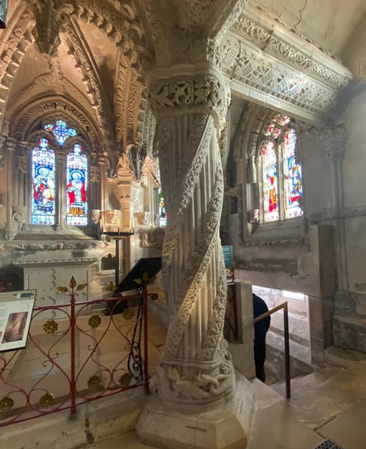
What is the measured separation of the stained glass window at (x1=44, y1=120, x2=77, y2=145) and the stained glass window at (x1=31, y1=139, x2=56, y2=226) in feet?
1.05

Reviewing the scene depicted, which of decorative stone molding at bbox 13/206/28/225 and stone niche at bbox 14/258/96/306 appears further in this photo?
decorative stone molding at bbox 13/206/28/225

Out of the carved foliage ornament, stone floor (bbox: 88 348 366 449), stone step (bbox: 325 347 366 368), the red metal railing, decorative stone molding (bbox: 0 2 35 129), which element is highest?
decorative stone molding (bbox: 0 2 35 129)

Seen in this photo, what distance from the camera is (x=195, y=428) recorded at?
1400 millimetres

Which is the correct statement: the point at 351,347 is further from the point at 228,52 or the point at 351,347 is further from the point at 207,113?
the point at 228,52

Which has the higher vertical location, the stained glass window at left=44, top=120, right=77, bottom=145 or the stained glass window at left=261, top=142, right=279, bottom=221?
the stained glass window at left=44, top=120, right=77, bottom=145

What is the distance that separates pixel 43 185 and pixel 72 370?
5825mm

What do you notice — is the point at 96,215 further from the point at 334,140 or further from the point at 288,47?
the point at 334,140

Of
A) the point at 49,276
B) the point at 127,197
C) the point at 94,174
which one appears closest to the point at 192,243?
the point at 49,276

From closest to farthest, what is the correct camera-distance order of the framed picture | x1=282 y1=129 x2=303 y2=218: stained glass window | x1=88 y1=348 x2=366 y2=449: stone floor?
1. the framed picture
2. x1=88 y1=348 x2=366 y2=449: stone floor
3. x1=282 y1=129 x2=303 y2=218: stained glass window

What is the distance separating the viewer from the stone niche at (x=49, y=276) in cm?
460

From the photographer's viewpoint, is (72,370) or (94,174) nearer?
(72,370)

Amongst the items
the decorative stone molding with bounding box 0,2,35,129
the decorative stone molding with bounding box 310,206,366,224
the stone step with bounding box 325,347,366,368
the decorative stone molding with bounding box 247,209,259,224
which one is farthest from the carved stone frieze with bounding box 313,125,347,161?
the decorative stone molding with bounding box 0,2,35,129

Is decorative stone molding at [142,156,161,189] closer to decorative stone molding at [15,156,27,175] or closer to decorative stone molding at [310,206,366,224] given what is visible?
decorative stone molding at [15,156,27,175]

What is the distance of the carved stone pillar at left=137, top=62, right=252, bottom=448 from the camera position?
5.04 ft
